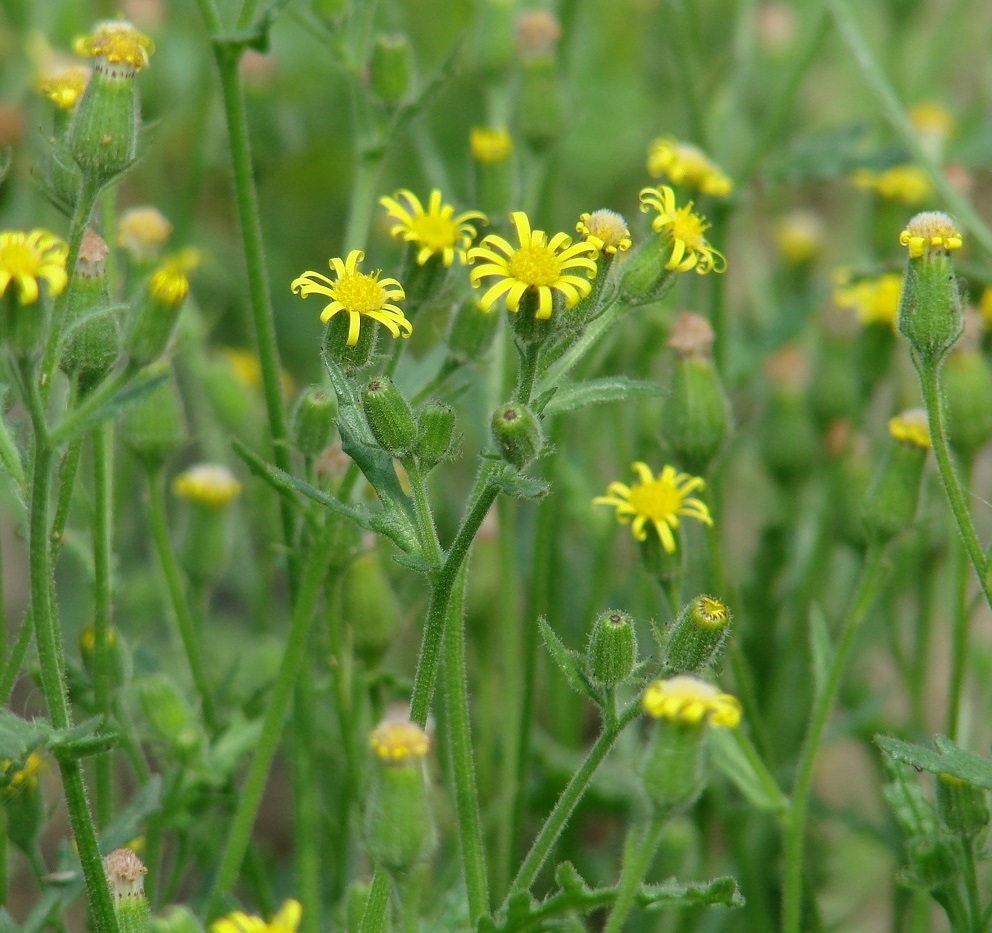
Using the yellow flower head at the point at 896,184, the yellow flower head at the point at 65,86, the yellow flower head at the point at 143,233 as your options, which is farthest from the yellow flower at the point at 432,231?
the yellow flower head at the point at 896,184

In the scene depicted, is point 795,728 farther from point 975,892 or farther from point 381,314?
point 381,314

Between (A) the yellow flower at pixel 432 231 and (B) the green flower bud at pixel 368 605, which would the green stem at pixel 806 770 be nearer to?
(B) the green flower bud at pixel 368 605

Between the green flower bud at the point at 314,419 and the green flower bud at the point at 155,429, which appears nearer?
the green flower bud at the point at 314,419

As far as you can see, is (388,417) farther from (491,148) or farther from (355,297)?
(491,148)

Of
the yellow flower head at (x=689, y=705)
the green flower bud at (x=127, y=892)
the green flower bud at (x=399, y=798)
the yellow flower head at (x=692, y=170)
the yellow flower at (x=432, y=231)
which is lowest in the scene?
the green flower bud at (x=127, y=892)

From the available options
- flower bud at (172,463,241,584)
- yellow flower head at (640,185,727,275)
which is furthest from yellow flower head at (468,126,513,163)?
flower bud at (172,463,241,584)

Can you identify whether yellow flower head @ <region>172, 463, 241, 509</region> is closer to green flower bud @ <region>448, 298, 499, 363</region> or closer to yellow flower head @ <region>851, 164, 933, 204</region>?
green flower bud @ <region>448, 298, 499, 363</region>

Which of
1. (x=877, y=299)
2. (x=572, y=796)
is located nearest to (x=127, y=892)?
(x=572, y=796)

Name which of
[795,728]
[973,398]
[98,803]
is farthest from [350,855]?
[973,398]
